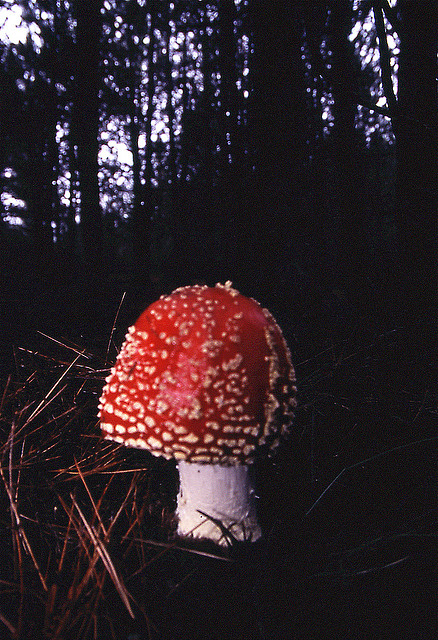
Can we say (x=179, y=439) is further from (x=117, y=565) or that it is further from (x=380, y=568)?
(x=380, y=568)

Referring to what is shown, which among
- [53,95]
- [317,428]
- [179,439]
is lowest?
[317,428]

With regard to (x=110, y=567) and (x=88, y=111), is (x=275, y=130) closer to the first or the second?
(x=110, y=567)

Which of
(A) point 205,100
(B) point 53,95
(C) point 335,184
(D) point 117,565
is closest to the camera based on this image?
(D) point 117,565

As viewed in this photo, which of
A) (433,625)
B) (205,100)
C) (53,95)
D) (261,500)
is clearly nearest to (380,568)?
(433,625)

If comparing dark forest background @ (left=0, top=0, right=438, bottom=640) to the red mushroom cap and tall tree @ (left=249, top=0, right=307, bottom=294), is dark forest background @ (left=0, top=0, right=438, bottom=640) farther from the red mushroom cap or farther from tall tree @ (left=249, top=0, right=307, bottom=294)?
the red mushroom cap

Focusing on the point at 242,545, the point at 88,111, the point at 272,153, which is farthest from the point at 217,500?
the point at 88,111

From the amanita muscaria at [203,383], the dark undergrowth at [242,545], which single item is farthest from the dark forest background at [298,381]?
the amanita muscaria at [203,383]
